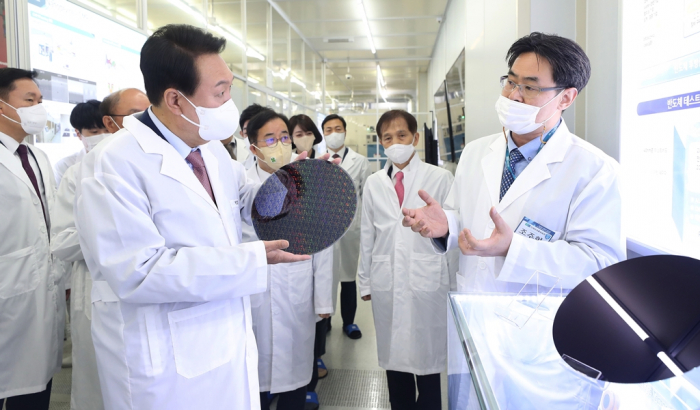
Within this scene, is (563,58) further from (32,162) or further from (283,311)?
(32,162)

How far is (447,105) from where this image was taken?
5629 mm

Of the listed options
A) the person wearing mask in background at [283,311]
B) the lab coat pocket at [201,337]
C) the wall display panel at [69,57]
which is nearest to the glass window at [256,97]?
the wall display panel at [69,57]

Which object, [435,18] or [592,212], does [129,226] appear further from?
[435,18]

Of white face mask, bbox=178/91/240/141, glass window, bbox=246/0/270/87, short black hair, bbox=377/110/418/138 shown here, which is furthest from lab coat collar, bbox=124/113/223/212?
glass window, bbox=246/0/270/87

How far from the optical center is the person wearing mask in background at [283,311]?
2.07 metres

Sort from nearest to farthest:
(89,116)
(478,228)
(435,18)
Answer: (478,228) < (89,116) < (435,18)

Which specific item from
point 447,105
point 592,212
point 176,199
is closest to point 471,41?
point 447,105

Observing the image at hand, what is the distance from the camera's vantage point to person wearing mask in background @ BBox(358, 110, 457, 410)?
2.20m

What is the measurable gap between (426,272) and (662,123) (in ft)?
3.88

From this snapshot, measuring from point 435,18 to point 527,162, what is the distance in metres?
6.24

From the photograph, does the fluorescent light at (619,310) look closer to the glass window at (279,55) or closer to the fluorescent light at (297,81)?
the glass window at (279,55)

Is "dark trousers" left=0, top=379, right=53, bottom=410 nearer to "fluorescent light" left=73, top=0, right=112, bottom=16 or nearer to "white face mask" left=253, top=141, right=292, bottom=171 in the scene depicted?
"white face mask" left=253, top=141, right=292, bottom=171

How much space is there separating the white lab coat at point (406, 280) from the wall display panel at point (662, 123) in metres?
0.89

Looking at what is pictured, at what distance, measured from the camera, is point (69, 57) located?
279 cm
